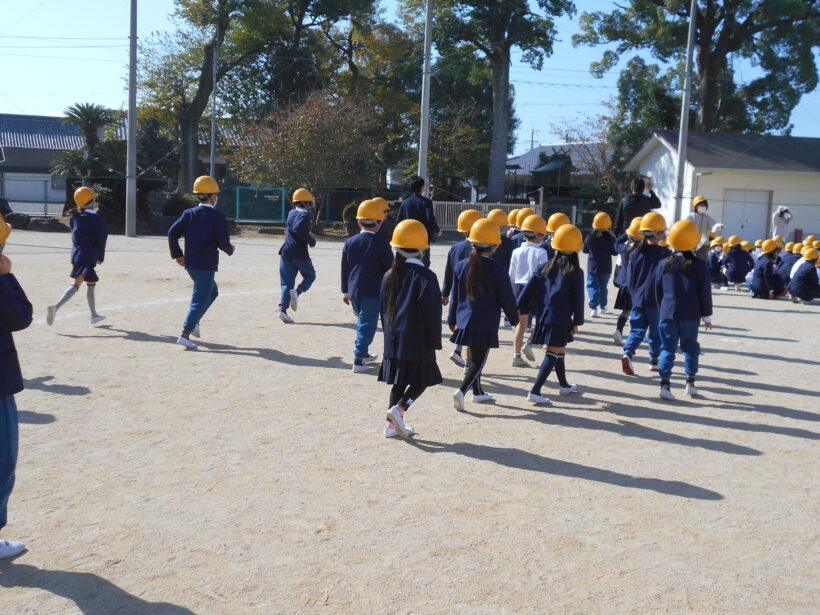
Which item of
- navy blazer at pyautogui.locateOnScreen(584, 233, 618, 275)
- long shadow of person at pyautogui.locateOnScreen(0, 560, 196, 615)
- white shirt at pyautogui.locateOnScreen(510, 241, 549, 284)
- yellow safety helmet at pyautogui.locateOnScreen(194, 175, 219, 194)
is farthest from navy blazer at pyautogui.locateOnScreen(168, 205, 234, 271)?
long shadow of person at pyautogui.locateOnScreen(0, 560, 196, 615)

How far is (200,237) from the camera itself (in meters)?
8.98

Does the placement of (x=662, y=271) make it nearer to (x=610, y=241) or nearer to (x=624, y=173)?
(x=610, y=241)

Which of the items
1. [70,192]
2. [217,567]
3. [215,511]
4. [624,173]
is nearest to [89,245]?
[215,511]

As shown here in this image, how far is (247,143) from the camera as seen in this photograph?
121ft

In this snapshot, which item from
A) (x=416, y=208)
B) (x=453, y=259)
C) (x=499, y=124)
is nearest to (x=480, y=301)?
(x=453, y=259)

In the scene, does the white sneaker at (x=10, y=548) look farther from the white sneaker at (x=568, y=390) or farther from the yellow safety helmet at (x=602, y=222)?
the yellow safety helmet at (x=602, y=222)

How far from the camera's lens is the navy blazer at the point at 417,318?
5863 millimetres

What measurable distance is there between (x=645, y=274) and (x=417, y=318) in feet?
11.6

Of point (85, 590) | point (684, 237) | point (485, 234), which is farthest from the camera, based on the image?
point (684, 237)

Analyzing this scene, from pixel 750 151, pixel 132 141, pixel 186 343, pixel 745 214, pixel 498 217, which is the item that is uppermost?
pixel 750 151

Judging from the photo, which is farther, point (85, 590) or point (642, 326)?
point (642, 326)

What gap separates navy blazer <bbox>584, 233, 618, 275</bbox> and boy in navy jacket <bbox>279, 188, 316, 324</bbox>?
13.0ft

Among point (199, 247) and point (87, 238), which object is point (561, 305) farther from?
point (87, 238)

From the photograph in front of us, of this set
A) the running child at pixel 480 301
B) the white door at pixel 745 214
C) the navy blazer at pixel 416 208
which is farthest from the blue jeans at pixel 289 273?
the white door at pixel 745 214
